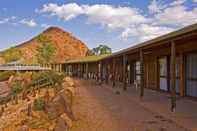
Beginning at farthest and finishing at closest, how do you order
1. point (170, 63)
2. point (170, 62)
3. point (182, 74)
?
point (170, 62) → point (170, 63) → point (182, 74)

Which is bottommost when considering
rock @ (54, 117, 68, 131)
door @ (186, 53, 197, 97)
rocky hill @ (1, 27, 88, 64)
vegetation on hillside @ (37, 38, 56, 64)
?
rock @ (54, 117, 68, 131)

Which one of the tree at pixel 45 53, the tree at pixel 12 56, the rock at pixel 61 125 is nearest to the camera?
the rock at pixel 61 125

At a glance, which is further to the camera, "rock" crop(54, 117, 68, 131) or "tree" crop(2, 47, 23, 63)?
"tree" crop(2, 47, 23, 63)

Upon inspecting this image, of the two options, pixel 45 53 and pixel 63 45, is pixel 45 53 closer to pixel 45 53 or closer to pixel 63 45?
pixel 45 53

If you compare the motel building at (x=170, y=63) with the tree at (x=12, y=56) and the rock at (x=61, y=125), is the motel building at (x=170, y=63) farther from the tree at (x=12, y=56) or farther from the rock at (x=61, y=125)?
the tree at (x=12, y=56)

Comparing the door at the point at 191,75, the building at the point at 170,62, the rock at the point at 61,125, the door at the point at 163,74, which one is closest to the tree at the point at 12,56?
the building at the point at 170,62

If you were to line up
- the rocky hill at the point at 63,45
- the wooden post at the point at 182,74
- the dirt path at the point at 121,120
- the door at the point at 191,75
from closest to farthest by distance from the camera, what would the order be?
1. the dirt path at the point at 121,120
2. the door at the point at 191,75
3. the wooden post at the point at 182,74
4. the rocky hill at the point at 63,45

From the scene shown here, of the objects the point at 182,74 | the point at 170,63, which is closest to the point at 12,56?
the point at 170,63

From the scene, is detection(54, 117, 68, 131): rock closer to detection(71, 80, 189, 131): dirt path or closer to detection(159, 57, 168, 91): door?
detection(71, 80, 189, 131): dirt path

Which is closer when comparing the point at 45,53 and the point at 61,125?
the point at 61,125

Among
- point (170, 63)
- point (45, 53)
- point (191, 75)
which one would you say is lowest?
point (191, 75)

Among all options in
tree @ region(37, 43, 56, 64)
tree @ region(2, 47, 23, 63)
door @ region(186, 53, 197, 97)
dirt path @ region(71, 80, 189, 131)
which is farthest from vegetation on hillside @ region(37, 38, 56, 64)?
dirt path @ region(71, 80, 189, 131)

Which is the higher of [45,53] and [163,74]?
[45,53]

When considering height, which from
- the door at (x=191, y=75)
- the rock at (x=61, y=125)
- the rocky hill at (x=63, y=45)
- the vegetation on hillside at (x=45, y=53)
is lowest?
the rock at (x=61, y=125)
